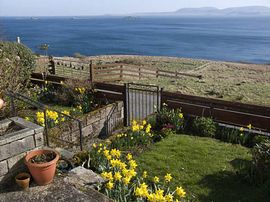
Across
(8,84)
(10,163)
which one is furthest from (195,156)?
(8,84)

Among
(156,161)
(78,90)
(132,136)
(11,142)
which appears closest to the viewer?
(11,142)

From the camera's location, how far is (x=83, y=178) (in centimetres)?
454

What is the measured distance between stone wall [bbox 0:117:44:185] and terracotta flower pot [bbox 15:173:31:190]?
0.14 m

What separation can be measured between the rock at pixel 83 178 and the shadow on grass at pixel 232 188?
1.81m

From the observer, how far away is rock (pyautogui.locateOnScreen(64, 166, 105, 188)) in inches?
173

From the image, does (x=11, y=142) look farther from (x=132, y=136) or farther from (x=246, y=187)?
(x=246, y=187)

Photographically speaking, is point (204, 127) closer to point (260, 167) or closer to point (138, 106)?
point (260, 167)

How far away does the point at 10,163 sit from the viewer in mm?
4133

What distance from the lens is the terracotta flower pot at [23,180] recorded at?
400cm

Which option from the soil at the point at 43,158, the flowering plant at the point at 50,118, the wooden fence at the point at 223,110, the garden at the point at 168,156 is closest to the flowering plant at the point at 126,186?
the garden at the point at 168,156

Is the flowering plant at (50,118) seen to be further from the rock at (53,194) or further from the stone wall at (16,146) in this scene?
the rock at (53,194)

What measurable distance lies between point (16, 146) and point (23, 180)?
0.49 m

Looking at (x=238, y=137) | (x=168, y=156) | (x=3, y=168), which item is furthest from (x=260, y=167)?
(x=3, y=168)

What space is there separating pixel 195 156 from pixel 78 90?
16.6 feet
